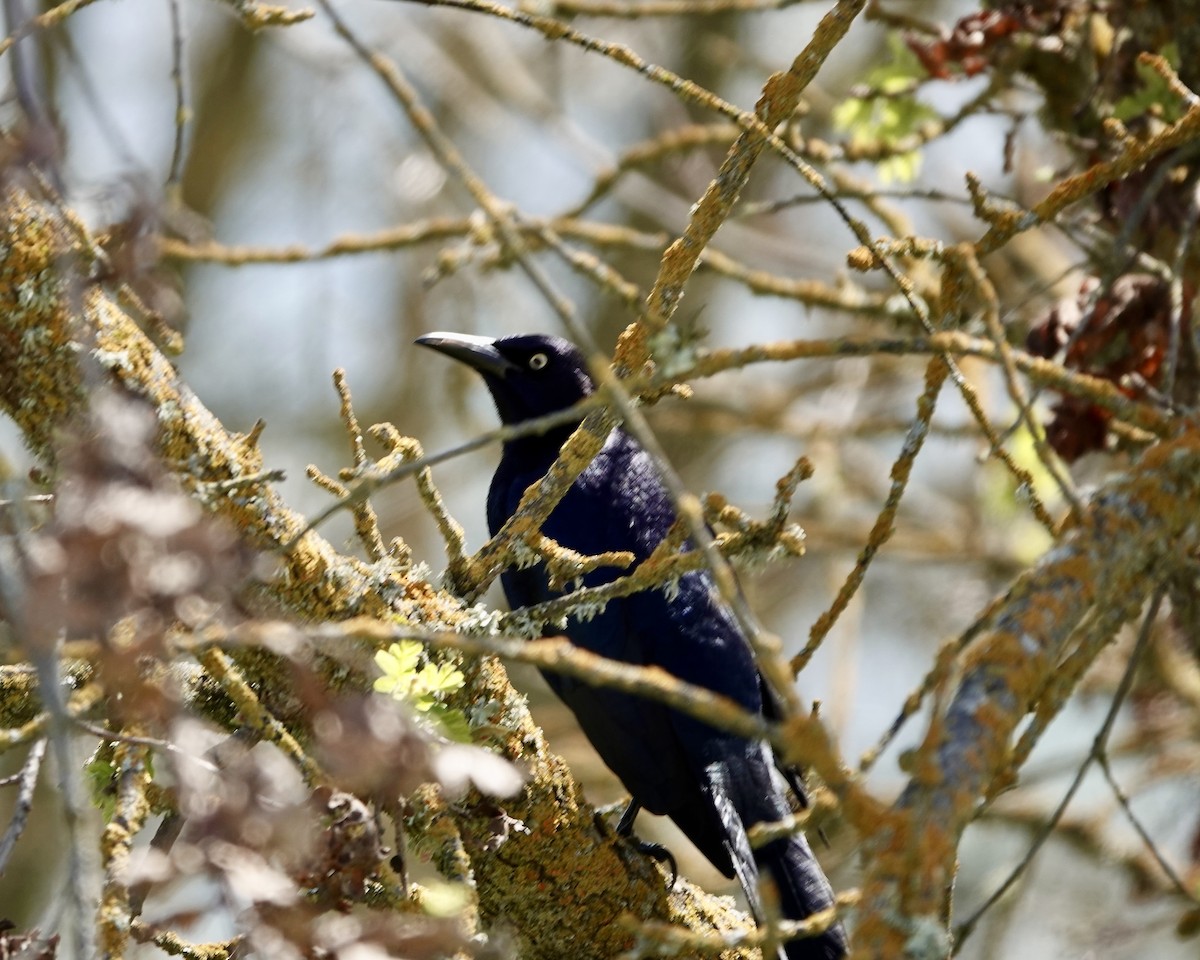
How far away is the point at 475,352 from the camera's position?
467 centimetres

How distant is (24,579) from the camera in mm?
1516

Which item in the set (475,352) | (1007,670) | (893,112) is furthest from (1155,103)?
(475,352)

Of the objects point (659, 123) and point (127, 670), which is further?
point (659, 123)

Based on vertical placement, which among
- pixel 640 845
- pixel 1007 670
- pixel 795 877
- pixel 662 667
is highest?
pixel 662 667

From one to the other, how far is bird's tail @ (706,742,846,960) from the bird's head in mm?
1469

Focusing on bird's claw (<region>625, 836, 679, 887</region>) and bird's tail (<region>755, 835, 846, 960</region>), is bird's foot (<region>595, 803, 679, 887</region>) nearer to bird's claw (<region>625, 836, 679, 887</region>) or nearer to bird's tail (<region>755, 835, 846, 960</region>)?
bird's claw (<region>625, 836, 679, 887</region>)

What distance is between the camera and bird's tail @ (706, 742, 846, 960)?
3172mm

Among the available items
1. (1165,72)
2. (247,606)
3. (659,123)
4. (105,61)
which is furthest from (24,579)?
(105,61)

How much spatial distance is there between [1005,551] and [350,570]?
405 centimetres

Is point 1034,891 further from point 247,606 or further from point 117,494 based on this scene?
point 117,494

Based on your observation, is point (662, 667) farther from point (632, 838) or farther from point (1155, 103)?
point (1155, 103)

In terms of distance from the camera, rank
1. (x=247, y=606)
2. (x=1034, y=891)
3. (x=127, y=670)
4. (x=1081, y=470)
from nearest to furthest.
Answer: (x=127, y=670)
(x=247, y=606)
(x=1081, y=470)
(x=1034, y=891)

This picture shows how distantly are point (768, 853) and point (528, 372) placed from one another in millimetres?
1915

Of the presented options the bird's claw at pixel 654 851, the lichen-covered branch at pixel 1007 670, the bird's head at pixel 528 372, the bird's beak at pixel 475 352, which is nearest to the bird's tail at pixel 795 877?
the bird's claw at pixel 654 851
